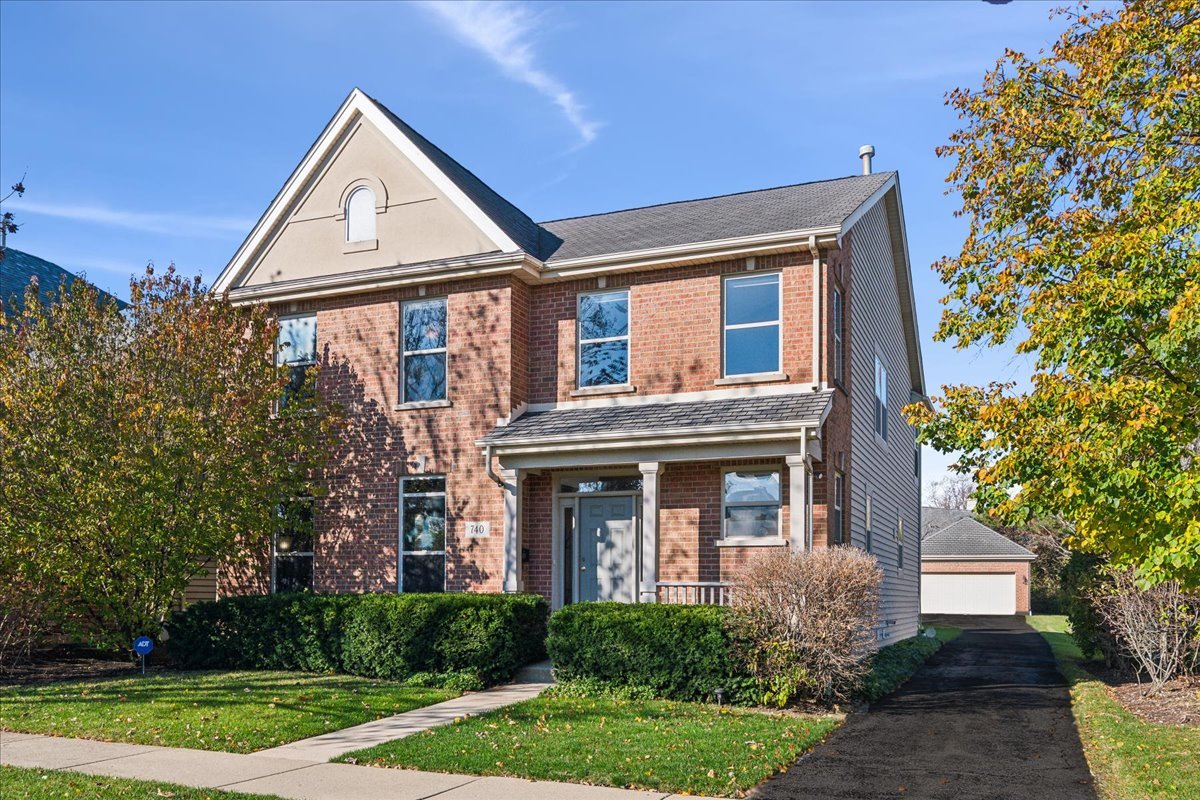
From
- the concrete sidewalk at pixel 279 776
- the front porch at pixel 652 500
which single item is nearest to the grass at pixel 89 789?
the concrete sidewalk at pixel 279 776

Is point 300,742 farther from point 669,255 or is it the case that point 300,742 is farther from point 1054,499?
point 669,255

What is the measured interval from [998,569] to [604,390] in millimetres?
38117

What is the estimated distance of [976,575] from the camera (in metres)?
49.5

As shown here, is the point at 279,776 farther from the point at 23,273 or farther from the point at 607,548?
the point at 23,273

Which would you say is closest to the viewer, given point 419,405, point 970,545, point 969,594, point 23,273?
point 419,405

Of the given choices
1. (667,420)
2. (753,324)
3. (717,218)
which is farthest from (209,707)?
(717,218)

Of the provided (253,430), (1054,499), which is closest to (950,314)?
A: (1054,499)

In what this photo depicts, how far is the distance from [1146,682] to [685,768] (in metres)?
10.7

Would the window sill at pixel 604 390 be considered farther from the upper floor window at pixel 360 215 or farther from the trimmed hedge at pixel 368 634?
the upper floor window at pixel 360 215

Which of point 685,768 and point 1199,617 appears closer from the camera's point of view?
point 685,768

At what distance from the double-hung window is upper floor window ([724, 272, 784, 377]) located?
7558 millimetres

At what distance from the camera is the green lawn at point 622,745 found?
8.91 metres

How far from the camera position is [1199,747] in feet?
34.2

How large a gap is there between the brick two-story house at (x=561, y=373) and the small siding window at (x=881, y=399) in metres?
1.09
